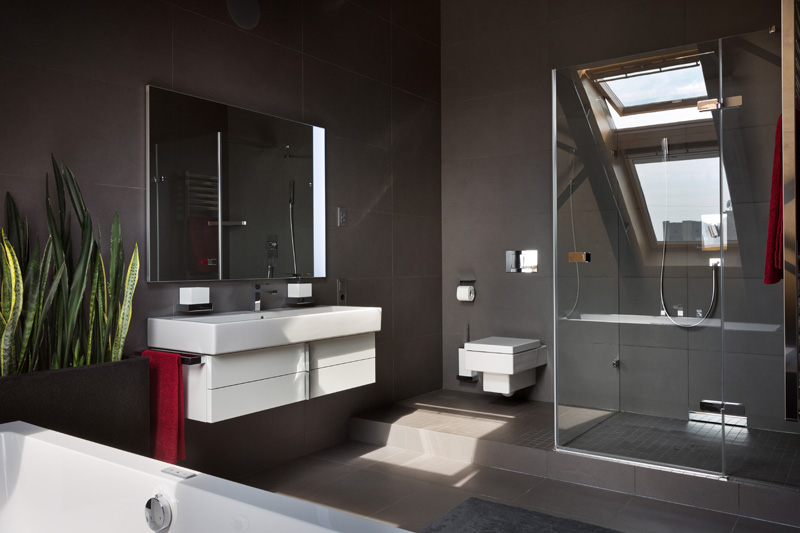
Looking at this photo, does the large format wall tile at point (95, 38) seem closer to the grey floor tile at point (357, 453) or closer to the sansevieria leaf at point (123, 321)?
the sansevieria leaf at point (123, 321)

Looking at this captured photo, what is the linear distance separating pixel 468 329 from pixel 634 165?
2.23 metres

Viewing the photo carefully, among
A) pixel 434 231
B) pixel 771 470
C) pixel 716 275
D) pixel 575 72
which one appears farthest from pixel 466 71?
pixel 771 470

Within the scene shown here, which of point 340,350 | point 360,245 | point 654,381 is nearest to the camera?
point 654,381

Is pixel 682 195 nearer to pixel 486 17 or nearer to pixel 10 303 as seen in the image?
pixel 486 17

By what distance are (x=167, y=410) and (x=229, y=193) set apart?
1.26m

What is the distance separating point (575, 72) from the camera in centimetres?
373

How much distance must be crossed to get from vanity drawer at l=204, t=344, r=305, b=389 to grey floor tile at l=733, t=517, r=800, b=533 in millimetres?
2245

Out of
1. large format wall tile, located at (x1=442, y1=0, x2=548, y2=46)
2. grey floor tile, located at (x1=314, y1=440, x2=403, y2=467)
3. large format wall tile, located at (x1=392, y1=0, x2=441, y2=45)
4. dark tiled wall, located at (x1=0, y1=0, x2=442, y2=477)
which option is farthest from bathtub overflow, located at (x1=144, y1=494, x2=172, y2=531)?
large format wall tile, located at (x1=442, y1=0, x2=548, y2=46)

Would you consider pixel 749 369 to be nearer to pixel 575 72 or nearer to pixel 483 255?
pixel 575 72

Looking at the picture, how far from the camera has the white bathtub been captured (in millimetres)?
1404

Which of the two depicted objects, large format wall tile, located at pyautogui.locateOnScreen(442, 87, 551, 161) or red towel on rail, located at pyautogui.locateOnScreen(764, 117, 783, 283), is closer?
red towel on rail, located at pyautogui.locateOnScreen(764, 117, 783, 283)

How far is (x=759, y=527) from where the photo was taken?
2.87 metres

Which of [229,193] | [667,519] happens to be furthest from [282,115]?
[667,519]

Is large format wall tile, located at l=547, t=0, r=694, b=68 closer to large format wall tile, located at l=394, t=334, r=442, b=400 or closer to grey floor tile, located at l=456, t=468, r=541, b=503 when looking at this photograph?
large format wall tile, located at l=394, t=334, r=442, b=400
